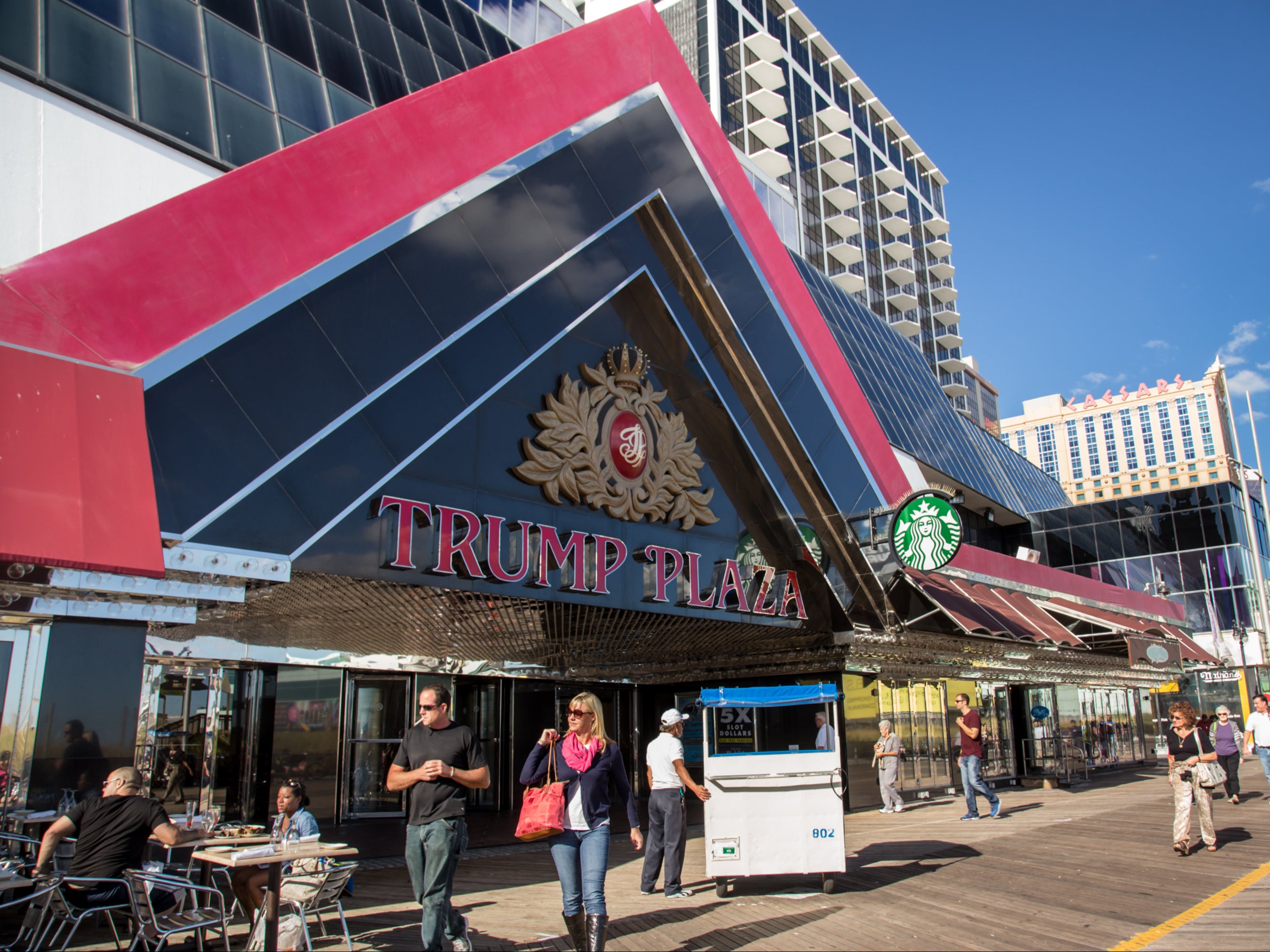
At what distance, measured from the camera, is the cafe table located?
587cm

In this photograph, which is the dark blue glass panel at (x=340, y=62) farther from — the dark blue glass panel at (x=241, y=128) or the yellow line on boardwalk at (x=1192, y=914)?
the yellow line on boardwalk at (x=1192, y=914)

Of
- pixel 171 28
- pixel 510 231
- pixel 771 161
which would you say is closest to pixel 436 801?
pixel 510 231

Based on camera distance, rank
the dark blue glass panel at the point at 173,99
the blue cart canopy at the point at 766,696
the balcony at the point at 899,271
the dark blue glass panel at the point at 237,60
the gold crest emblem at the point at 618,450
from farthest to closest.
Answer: the balcony at the point at 899,271, the gold crest emblem at the point at 618,450, the dark blue glass panel at the point at 237,60, the dark blue glass panel at the point at 173,99, the blue cart canopy at the point at 766,696

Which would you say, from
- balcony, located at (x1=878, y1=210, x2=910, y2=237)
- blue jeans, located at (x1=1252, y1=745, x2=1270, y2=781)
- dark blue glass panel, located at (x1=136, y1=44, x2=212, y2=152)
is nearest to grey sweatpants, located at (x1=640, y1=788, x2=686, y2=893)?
dark blue glass panel, located at (x1=136, y1=44, x2=212, y2=152)

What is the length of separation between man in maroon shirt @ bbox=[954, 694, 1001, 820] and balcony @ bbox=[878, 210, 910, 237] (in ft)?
263

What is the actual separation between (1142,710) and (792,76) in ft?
194

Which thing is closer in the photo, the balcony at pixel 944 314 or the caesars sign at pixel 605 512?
the caesars sign at pixel 605 512

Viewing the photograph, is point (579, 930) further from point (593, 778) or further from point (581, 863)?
point (593, 778)

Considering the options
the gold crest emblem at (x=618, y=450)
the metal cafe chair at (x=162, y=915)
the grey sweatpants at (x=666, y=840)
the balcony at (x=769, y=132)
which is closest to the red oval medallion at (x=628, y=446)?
the gold crest emblem at (x=618, y=450)

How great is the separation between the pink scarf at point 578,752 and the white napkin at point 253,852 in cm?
204

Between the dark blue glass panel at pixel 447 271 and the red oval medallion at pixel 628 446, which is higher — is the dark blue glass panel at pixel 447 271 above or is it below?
above

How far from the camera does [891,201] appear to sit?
86.4 meters

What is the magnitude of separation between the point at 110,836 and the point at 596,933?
338 centimetres

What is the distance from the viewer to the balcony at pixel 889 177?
85875mm
